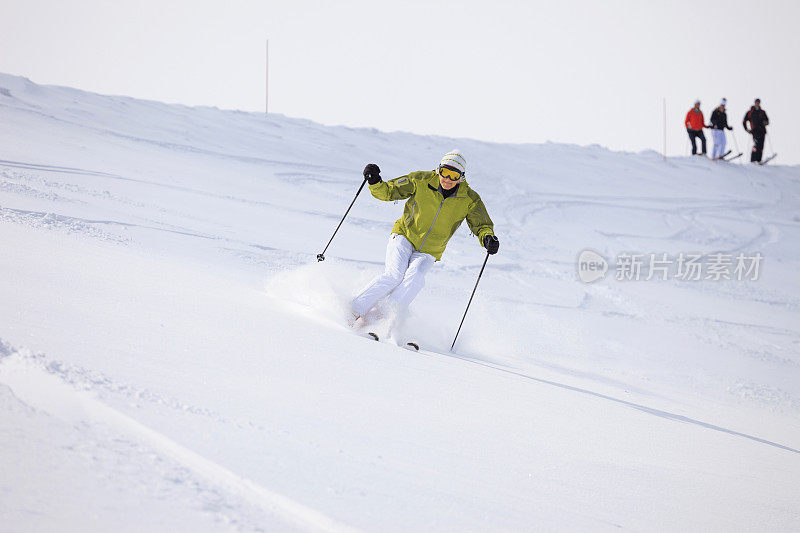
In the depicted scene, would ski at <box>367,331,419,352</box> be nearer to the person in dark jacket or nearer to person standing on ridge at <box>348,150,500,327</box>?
person standing on ridge at <box>348,150,500,327</box>

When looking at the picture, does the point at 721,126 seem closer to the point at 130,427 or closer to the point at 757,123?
the point at 757,123

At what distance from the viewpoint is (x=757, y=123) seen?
21844 millimetres

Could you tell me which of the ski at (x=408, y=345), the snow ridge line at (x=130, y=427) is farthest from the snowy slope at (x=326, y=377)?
the ski at (x=408, y=345)

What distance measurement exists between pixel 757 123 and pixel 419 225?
2051 centimetres

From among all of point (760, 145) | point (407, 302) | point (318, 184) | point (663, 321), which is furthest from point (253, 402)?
point (760, 145)

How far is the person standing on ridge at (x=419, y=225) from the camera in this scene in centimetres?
526

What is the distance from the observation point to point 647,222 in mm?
14391

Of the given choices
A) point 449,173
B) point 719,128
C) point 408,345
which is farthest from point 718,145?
point 408,345

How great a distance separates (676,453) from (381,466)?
187 centimetres

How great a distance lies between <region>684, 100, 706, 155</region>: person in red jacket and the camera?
20.6 metres

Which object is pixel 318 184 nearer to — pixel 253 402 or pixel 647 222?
pixel 647 222

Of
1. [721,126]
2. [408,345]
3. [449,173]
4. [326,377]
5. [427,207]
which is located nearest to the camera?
[326,377]

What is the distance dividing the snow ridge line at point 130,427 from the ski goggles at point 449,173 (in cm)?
357

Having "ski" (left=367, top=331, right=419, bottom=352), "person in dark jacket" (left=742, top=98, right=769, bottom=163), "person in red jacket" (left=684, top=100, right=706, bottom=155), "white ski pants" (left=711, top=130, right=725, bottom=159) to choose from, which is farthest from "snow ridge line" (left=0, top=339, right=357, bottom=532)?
"person in dark jacket" (left=742, top=98, right=769, bottom=163)
